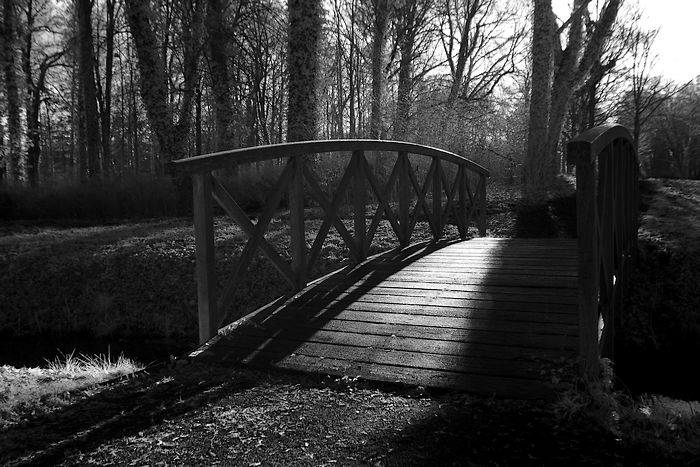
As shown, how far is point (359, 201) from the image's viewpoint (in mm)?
5289

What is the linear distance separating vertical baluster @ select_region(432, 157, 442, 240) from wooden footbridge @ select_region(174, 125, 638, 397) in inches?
53.0

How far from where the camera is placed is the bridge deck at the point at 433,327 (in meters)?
2.87

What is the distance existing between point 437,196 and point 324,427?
4.97 meters

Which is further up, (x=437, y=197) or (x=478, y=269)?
(x=437, y=197)

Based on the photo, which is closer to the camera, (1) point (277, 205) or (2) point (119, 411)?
(2) point (119, 411)

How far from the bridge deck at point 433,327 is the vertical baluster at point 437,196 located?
1.84 meters

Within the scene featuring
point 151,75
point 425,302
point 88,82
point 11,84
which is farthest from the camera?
point 88,82

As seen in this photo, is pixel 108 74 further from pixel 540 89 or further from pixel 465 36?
pixel 540 89

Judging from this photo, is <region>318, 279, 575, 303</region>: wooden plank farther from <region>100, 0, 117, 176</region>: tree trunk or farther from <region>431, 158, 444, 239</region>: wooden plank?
<region>100, 0, 117, 176</region>: tree trunk

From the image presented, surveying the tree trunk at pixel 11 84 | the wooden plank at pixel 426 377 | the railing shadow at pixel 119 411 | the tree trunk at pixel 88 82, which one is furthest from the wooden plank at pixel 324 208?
the tree trunk at pixel 11 84

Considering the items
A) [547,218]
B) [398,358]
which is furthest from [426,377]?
[547,218]

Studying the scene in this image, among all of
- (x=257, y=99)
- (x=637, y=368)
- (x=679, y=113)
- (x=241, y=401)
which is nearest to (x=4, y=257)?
(x=241, y=401)

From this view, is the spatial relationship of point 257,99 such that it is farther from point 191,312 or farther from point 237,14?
point 191,312

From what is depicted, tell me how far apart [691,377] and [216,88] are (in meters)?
11.8
